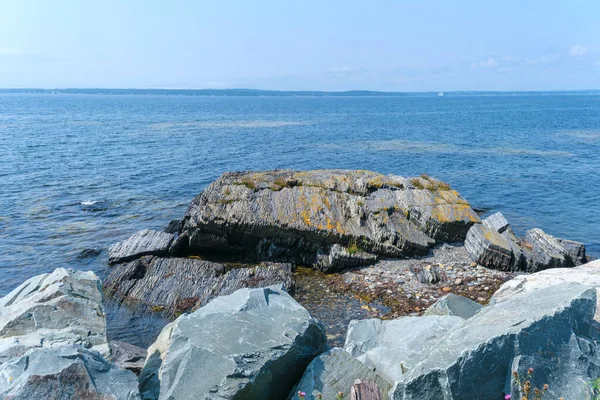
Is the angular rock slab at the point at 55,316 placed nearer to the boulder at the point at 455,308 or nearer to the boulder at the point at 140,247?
the boulder at the point at 455,308

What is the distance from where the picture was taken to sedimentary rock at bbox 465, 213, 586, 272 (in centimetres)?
2066

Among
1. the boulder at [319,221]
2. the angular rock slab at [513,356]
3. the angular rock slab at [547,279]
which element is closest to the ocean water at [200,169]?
the boulder at [319,221]

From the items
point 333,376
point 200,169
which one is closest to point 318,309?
point 333,376

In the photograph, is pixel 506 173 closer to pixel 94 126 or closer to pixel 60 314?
pixel 60 314

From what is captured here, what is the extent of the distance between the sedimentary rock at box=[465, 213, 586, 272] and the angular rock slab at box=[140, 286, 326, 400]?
42.5 ft

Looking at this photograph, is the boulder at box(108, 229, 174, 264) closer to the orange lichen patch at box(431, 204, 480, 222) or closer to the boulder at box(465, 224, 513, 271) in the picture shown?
the orange lichen patch at box(431, 204, 480, 222)

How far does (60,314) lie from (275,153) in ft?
153

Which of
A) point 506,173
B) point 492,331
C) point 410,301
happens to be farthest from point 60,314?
point 506,173

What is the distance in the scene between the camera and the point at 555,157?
2146 inches

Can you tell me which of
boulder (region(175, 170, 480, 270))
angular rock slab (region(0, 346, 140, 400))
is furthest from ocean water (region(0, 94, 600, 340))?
angular rock slab (region(0, 346, 140, 400))

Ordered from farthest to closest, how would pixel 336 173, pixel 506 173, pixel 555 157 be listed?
pixel 555 157 < pixel 506 173 < pixel 336 173

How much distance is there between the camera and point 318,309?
17641mm

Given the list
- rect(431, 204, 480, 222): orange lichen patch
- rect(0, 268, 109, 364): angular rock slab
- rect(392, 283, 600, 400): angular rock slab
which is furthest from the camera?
rect(431, 204, 480, 222): orange lichen patch

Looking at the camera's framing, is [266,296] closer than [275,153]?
Yes
